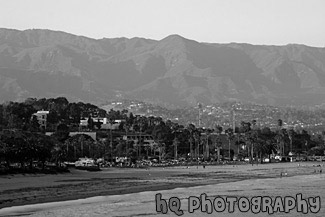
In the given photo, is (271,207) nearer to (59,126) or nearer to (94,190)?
(94,190)

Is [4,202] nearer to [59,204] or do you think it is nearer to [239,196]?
[59,204]

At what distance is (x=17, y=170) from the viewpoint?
7550 cm

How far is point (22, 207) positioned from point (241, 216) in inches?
512

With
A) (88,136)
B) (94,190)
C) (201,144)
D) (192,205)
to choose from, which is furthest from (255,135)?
(192,205)

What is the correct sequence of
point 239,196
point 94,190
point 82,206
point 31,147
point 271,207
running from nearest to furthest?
point 271,207 < point 82,206 < point 239,196 < point 94,190 < point 31,147

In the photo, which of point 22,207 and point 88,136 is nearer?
point 22,207

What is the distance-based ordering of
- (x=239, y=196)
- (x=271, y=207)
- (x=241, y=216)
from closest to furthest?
1. (x=241, y=216)
2. (x=271, y=207)
3. (x=239, y=196)

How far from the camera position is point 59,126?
167 metres

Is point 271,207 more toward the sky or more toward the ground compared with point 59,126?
more toward the ground

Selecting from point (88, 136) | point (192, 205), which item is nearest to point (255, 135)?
point (88, 136)

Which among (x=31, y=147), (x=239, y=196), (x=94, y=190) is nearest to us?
(x=239, y=196)

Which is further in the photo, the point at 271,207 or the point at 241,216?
the point at 271,207

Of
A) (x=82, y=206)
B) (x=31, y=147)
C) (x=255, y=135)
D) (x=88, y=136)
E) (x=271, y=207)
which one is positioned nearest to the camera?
(x=271, y=207)

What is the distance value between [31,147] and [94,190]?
1279 inches
